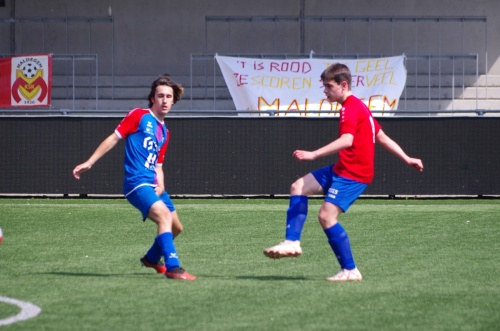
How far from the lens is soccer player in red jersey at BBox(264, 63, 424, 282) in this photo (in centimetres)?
863

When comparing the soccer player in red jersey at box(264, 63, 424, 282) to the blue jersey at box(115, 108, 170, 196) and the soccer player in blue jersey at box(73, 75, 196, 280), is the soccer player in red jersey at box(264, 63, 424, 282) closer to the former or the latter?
the soccer player in blue jersey at box(73, 75, 196, 280)

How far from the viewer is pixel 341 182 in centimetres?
871

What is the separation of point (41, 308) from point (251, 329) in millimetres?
1536

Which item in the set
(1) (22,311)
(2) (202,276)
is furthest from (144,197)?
(1) (22,311)

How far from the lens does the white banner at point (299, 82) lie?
21.8m

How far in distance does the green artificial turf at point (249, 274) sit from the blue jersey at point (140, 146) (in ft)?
2.65

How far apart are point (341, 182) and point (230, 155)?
1065cm

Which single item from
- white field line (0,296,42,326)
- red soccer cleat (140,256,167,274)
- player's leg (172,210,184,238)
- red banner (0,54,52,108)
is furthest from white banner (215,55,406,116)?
white field line (0,296,42,326)

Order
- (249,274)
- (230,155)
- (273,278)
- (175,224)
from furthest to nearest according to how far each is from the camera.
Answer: (230,155)
(175,224)
(249,274)
(273,278)

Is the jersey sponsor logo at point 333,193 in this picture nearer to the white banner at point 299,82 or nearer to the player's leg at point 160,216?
the player's leg at point 160,216

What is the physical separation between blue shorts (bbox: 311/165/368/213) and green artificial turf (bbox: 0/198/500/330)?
647mm

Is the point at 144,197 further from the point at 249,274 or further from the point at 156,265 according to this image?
the point at 249,274

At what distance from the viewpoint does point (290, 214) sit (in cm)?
878

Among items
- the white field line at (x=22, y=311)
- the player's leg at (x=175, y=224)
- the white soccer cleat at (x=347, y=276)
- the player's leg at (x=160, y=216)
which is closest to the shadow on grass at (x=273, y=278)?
the white soccer cleat at (x=347, y=276)
